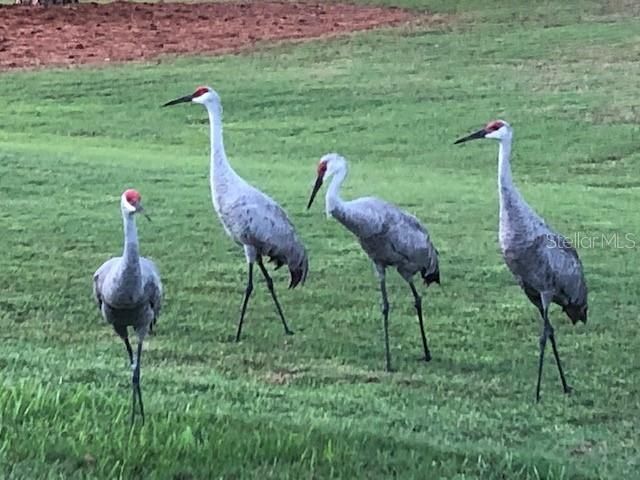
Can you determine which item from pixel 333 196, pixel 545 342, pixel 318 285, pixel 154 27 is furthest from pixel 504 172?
pixel 154 27

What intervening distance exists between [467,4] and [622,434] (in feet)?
81.0

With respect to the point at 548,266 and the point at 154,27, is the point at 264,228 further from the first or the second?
the point at 154,27

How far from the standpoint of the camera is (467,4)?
31.1 metres

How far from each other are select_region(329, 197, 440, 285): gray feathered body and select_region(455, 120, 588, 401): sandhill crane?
954mm

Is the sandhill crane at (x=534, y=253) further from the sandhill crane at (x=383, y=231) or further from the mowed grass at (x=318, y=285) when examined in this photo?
the sandhill crane at (x=383, y=231)

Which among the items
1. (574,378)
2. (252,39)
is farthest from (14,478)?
(252,39)

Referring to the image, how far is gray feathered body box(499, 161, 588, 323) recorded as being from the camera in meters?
8.19

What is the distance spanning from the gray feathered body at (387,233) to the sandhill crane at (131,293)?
2.05 metres

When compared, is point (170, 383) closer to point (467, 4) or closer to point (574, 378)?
point (574, 378)

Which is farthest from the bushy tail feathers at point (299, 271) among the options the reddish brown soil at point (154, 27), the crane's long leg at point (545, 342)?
the reddish brown soil at point (154, 27)

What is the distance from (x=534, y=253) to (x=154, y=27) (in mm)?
20402

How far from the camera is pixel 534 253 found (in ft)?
27.0

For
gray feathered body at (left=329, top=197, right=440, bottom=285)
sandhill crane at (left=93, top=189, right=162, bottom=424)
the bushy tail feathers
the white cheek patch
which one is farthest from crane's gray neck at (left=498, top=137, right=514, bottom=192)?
the white cheek patch

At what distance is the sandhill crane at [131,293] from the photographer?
6789mm
